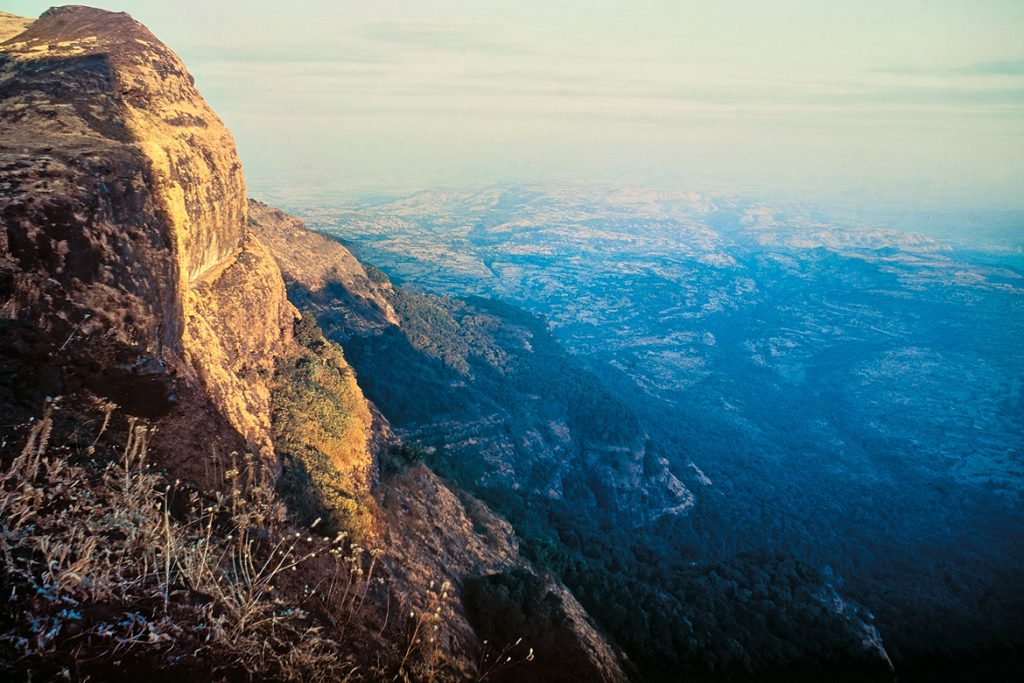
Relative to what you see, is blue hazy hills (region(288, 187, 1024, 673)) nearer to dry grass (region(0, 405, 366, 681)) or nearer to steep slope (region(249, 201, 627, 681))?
steep slope (region(249, 201, 627, 681))

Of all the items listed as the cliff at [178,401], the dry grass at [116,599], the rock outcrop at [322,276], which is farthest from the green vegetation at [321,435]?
the rock outcrop at [322,276]

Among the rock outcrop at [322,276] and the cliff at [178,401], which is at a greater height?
the cliff at [178,401]

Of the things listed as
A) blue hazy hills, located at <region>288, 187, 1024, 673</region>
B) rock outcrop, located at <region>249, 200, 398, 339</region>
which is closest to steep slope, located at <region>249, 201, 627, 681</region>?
blue hazy hills, located at <region>288, 187, 1024, 673</region>

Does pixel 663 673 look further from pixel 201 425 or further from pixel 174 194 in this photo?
pixel 174 194

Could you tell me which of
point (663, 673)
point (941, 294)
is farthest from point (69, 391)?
point (941, 294)

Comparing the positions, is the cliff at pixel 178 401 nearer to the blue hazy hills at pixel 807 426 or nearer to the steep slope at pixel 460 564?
the steep slope at pixel 460 564

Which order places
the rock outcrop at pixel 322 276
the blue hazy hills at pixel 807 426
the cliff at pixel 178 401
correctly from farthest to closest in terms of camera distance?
the rock outcrop at pixel 322 276 < the blue hazy hills at pixel 807 426 < the cliff at pixel 178 401

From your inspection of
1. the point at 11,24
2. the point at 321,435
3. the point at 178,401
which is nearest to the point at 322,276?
the point at 11,24

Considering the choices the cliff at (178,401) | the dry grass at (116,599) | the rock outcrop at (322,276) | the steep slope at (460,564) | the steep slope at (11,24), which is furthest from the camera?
the rock outcrop at (322,276)
